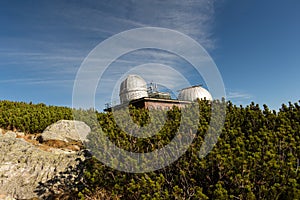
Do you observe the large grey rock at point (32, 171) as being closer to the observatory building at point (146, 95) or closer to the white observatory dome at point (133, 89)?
the observatory building at point (146, 95)

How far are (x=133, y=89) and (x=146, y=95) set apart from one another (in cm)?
178

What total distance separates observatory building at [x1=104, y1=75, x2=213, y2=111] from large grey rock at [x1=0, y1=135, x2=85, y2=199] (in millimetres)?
18673

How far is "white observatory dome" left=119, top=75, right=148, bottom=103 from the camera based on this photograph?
32438 millimetres

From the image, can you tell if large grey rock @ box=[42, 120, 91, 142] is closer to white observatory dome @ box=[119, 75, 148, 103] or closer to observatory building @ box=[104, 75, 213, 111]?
observatory building @ box=[104, 75, 213, 111]

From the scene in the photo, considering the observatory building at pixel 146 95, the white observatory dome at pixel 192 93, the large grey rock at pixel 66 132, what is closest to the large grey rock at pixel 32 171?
the large grey rock at pixel 66 132

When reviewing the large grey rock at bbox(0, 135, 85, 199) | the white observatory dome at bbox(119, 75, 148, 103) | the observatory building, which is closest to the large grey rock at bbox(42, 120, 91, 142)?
the large grey rock at bbox(0, 135, 85, 199)

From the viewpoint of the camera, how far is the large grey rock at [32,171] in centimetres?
722

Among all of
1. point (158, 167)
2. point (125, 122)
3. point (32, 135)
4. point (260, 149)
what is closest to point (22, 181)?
point (125, 122)

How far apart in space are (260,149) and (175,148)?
1885 mm

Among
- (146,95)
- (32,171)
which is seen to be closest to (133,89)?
(146,95)

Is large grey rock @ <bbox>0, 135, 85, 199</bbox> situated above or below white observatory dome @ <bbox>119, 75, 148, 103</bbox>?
below

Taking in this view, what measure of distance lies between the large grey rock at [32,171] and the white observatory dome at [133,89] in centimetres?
2353

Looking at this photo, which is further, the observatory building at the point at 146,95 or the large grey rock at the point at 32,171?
the observatory building at the point at 146,95

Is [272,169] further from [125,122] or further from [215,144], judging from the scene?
[125,122]
